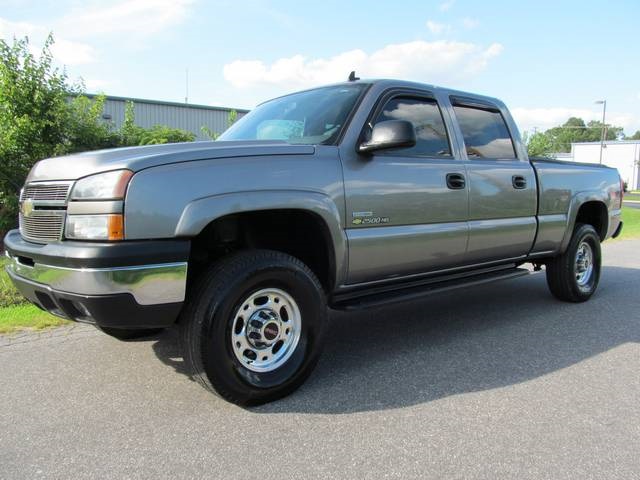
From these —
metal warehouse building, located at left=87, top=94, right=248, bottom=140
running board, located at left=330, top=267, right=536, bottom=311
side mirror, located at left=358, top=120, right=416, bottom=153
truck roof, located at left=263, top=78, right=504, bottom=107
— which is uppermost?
metal warehouse building, located at left=87, top=94, right=248, bottom=140

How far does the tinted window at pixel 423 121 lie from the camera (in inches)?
157

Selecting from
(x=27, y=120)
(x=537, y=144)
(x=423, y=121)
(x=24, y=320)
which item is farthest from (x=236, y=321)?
(x=537, y=144)

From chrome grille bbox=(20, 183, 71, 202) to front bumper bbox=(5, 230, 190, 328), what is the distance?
270 millimetres

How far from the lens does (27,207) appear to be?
3221 mm

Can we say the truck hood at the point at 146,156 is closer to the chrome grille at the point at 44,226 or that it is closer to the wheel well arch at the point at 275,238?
the chrome grille at the point at 44,226

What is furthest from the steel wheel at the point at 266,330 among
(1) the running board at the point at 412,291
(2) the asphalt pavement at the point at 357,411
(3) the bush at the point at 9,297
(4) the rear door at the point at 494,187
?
(3) the bush at the point at 9,297

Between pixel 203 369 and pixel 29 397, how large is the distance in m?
1.21

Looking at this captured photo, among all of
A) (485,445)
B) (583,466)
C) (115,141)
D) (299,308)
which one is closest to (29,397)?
(299,308)

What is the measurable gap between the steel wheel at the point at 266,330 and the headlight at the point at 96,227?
0.80 m

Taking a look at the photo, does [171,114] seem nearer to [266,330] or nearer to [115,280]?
[266,330]

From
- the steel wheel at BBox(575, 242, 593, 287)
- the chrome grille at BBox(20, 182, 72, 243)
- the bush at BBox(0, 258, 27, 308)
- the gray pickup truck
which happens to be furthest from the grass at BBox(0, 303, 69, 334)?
the steel wheel at BBox(575, 242, 593, 287)

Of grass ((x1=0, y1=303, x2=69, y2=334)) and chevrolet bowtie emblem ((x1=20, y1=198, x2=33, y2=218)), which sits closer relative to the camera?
chevrolet bowtie emblem ((x1=20, y1=198, x2=33, y2=218))

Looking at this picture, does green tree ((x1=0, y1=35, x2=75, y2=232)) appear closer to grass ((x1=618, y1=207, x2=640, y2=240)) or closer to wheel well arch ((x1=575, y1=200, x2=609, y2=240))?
wheel well arch ((x1=575, y1=200, x2=609, y2=240))

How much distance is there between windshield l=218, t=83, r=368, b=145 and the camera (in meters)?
3.72
